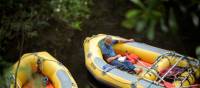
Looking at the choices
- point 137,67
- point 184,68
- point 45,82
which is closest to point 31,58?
point 45,82

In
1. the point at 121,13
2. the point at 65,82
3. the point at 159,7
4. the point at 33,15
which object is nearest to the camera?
the point at 159,7

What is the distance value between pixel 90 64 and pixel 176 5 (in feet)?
17.8

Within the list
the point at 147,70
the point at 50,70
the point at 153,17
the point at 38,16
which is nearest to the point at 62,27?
the point at 38,16

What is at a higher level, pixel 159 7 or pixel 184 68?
pixel 159 7

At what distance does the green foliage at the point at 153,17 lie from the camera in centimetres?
121

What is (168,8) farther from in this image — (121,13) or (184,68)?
(121,13)

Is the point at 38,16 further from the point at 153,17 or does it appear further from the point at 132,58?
the point at 153,17

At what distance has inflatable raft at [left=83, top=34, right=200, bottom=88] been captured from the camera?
5.92 metres

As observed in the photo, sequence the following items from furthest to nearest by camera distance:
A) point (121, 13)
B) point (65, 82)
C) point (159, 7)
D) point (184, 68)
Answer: point (121, 13), point (184, 68), point (65, 82), point (159, 7)

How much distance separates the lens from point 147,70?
6176 mm

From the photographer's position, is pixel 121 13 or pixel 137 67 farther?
pixel 121 13

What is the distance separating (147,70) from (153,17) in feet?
16.5

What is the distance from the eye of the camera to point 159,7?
1.24 m

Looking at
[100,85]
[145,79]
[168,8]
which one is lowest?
[100,85]
